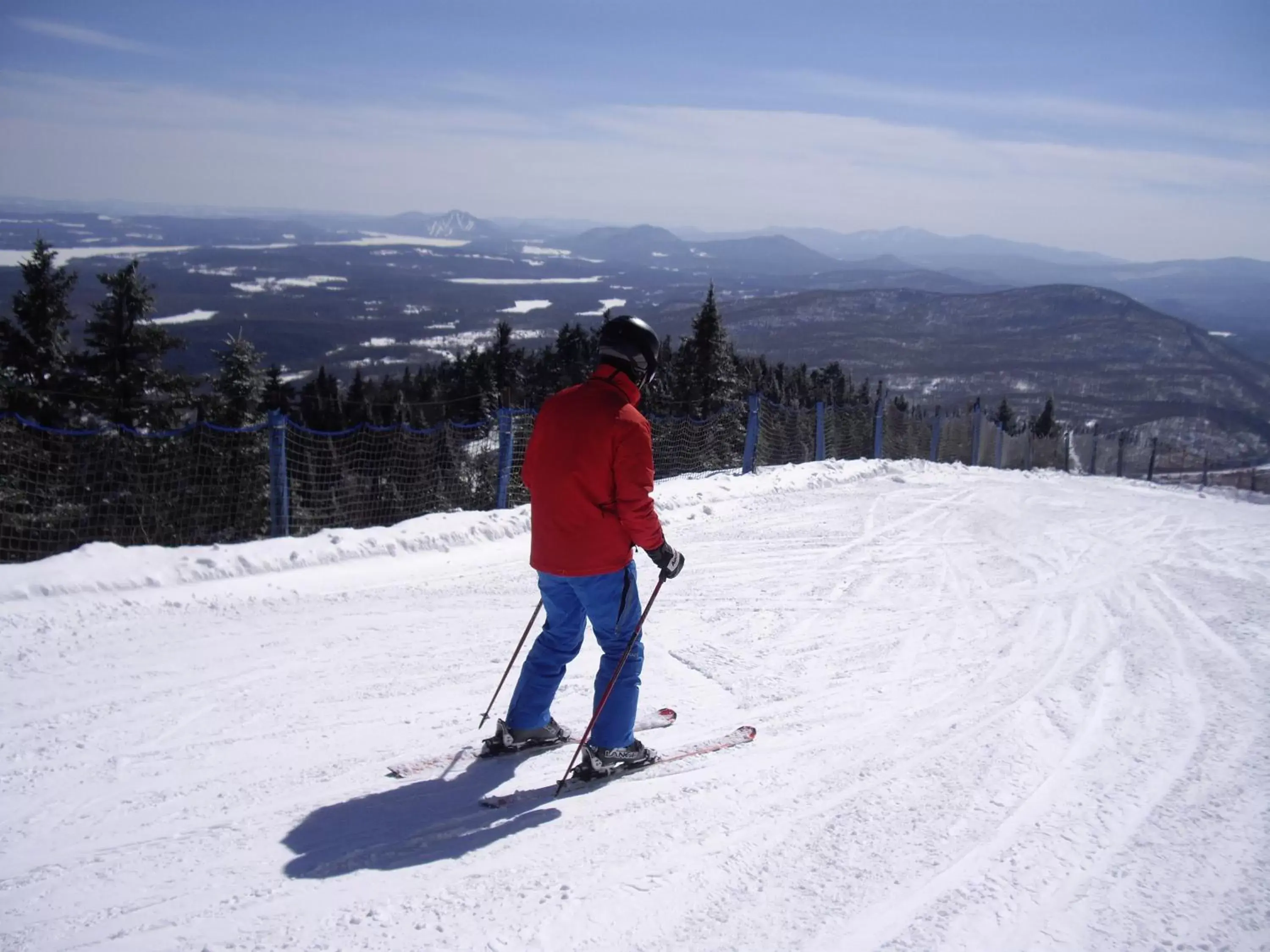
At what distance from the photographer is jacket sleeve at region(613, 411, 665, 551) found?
3.36m

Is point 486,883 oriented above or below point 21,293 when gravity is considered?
below

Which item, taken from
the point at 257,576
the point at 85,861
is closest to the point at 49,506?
the point at 257,576

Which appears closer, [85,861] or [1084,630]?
[85,861]

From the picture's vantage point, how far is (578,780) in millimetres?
3656

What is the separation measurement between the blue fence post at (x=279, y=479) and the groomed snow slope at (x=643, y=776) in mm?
663

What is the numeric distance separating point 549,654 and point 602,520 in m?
0.73

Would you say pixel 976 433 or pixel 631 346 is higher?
pixel 631 346

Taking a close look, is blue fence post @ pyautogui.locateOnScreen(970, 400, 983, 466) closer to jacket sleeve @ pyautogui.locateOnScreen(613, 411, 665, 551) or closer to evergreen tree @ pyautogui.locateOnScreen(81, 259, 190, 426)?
evergreen tree @ pyautogui.locateOnScreen(81, 259, 190, 426)

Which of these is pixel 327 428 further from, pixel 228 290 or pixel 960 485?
pixel 228 290

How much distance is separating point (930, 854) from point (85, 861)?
3.07m

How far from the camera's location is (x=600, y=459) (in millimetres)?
3371

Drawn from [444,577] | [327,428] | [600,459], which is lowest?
[327,428]

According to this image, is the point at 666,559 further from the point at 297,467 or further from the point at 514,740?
the point at 297,467

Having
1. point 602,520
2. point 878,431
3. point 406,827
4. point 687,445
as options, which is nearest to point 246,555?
point 406,827
